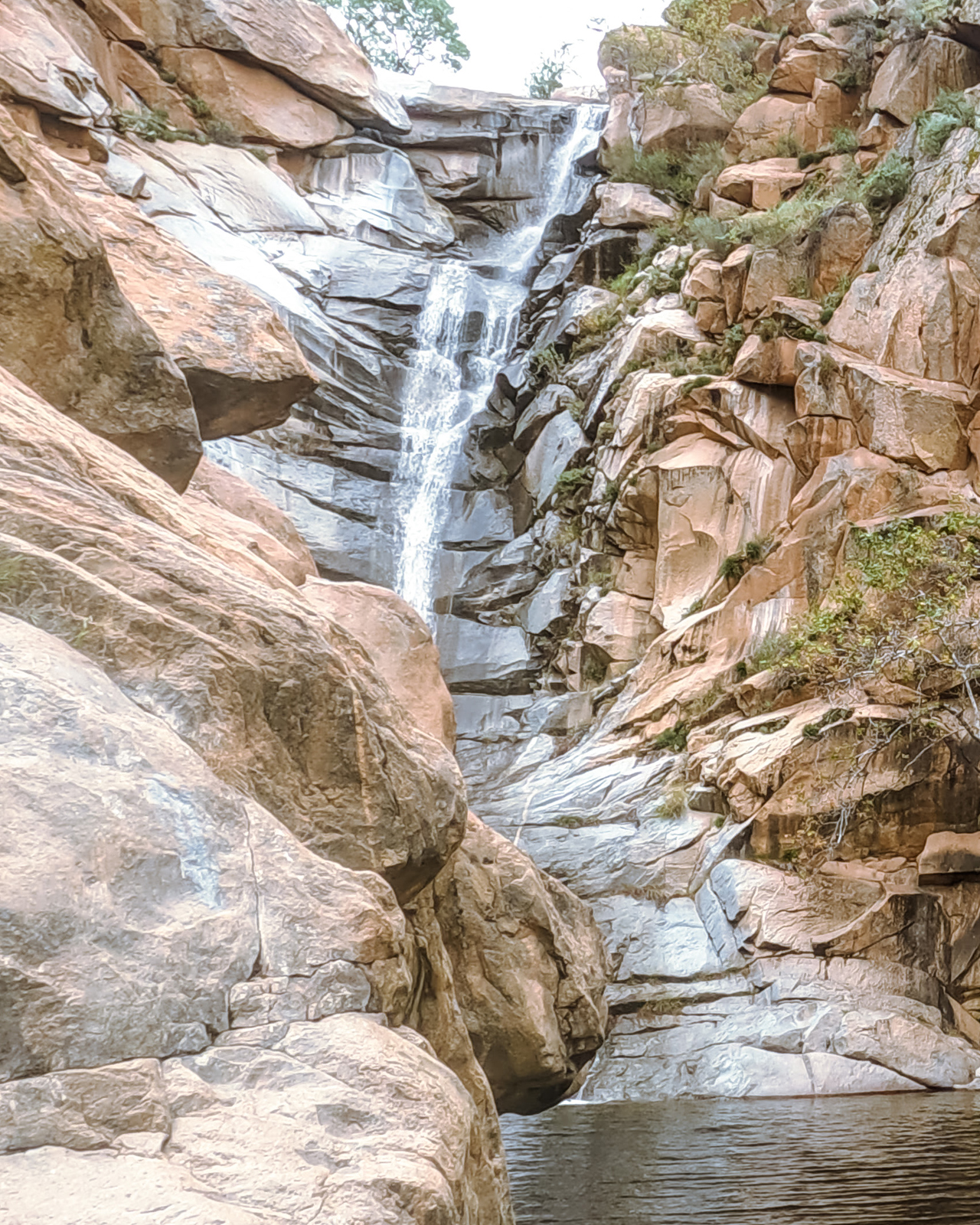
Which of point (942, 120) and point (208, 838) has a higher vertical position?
point (942, 120)

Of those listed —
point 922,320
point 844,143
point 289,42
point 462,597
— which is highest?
point 289,42

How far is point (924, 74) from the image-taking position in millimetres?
29297

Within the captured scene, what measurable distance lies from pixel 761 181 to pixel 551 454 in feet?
32.2

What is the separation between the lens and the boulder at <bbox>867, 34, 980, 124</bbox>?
28953mm

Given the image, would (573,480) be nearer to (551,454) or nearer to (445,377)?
(551,454)

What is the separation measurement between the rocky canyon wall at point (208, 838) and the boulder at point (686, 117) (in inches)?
1203

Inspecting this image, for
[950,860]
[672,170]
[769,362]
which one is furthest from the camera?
[672,170]

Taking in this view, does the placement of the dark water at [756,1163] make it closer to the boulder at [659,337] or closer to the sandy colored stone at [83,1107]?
the sandy colored stone at [83,1107]

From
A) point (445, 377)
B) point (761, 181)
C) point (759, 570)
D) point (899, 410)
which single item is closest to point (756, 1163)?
point (759, 570)

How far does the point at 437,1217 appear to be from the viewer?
11.3ft

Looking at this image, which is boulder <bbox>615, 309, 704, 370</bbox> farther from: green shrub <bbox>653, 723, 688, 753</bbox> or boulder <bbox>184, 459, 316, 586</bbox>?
boulder <bbox>184, 459, 316, 586</bbox>

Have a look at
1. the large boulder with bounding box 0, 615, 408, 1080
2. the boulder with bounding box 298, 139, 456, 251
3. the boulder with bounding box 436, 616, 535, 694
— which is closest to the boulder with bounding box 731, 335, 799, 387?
the boulder with bounding box 436, 616, 535, 694

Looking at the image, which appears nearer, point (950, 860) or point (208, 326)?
point (208, 326)

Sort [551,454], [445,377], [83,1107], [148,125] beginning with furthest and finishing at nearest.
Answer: [148,125] → [445,377] → [551,454] → [83,1107]
